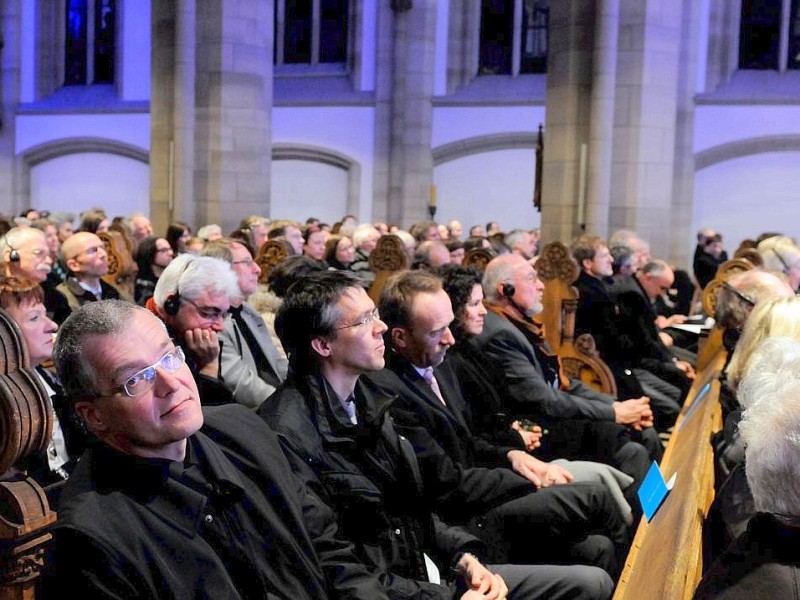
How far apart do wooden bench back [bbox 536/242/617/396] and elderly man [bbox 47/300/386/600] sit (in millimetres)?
4189

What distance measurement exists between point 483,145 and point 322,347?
16236 millimetres

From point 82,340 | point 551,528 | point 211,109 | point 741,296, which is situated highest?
point 211,109

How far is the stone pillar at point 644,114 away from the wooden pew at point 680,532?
7.60 metres

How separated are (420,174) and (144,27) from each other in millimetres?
6106

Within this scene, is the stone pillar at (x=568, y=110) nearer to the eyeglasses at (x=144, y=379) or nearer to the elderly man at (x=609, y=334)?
the elderly man at (x=609, y=334)

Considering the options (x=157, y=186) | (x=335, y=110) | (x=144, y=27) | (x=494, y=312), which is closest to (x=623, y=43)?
(x=157, y=186)

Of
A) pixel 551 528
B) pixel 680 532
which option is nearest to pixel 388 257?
pixel 551 528

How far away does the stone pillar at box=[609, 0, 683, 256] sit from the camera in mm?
11844

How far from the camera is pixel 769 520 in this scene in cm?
208

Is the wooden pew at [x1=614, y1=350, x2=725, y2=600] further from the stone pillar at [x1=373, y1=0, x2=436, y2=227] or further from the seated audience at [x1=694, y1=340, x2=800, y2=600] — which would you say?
the stone pillar at [x1=373, y1=0, x2=436, y2=227]

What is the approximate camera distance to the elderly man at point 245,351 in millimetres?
4398

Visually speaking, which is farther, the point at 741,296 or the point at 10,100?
the point at 10,100

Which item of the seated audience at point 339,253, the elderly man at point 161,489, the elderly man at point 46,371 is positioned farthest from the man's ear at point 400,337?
the seated audience at point 339,253

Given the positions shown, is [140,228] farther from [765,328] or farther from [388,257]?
[765,328]
